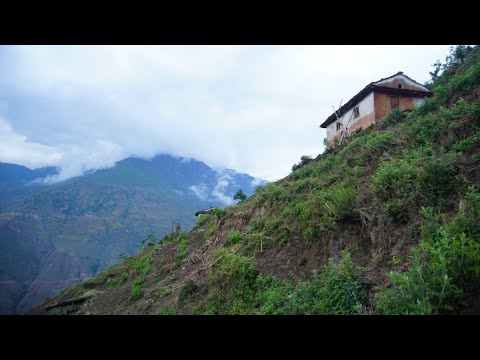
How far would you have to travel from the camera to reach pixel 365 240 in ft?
23.8

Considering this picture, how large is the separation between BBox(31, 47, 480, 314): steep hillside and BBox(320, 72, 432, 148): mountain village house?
9.79 m

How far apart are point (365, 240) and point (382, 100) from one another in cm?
Answer: 1838

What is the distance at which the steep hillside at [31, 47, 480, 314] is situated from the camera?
4.24 metres

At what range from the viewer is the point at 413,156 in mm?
8430

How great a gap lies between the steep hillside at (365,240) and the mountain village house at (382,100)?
979 centimetres

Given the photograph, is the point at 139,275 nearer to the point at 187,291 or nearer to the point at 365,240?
the point at 187,291

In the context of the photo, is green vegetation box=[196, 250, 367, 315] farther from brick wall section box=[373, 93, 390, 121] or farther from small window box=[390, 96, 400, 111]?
small window box=[390, 96, 400, 111]

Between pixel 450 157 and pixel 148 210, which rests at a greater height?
pixel 148 210

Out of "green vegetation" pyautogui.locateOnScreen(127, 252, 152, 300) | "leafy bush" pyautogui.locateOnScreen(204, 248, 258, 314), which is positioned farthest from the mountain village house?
"leafy bush" pyautogui.locateOnScreen(204, 248, 258, 314)

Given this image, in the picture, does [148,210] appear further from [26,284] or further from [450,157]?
[450,157]
